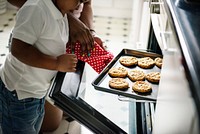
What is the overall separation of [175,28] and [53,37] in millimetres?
516

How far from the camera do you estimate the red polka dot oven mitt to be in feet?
4.10

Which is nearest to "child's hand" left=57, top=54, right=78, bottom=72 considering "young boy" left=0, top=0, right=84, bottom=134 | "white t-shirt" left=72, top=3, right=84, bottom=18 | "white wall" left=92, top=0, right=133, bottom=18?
"young boy" left=0, top=0, right=84, bottom=134

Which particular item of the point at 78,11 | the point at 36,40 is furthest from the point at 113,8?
the point at 36,40

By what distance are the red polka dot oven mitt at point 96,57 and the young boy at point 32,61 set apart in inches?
2.3

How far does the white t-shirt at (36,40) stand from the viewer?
1055 millimetres

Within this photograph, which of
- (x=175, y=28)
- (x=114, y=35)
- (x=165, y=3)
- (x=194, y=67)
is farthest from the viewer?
(x=114, y=35)

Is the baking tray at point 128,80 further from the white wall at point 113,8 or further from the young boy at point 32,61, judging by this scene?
the white wall at point 113,8

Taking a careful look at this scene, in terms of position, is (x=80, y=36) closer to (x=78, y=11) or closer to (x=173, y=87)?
(x=78, y=11)

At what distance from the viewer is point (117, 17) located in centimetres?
328

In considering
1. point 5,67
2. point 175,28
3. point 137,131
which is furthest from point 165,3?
point 5,67

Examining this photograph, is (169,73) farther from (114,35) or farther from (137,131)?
(114,35)

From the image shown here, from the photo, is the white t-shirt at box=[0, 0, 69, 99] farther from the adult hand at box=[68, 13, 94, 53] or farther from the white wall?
the white wall

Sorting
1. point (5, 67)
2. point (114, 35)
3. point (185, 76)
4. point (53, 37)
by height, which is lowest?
point (114, 35)

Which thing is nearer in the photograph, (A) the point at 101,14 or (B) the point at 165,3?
(B) the point at 165,3
